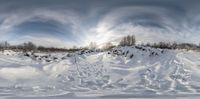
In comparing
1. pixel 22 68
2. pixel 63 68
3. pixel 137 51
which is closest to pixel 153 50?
pixel 137 51

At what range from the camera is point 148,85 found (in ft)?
55.0

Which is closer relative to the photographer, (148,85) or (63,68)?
(148,85)

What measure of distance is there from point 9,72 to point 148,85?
24.1ft

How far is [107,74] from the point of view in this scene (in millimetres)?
19266

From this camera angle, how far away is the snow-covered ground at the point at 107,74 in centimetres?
1479

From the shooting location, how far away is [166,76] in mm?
18656

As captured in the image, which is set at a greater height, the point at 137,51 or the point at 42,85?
the point at 137,51


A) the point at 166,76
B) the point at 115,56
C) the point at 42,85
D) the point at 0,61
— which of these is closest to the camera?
the point at 42,85

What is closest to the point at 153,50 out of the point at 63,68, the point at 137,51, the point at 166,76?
the point at 137,51

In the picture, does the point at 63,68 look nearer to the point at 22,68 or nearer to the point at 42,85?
the point at 22,68

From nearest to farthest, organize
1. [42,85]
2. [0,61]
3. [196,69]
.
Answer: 1. [42,85]
2. [196,69]
3. [0,61]

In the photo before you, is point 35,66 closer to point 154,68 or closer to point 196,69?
point 154,68

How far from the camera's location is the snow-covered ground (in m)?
14.8

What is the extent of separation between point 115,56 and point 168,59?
3.37 m
